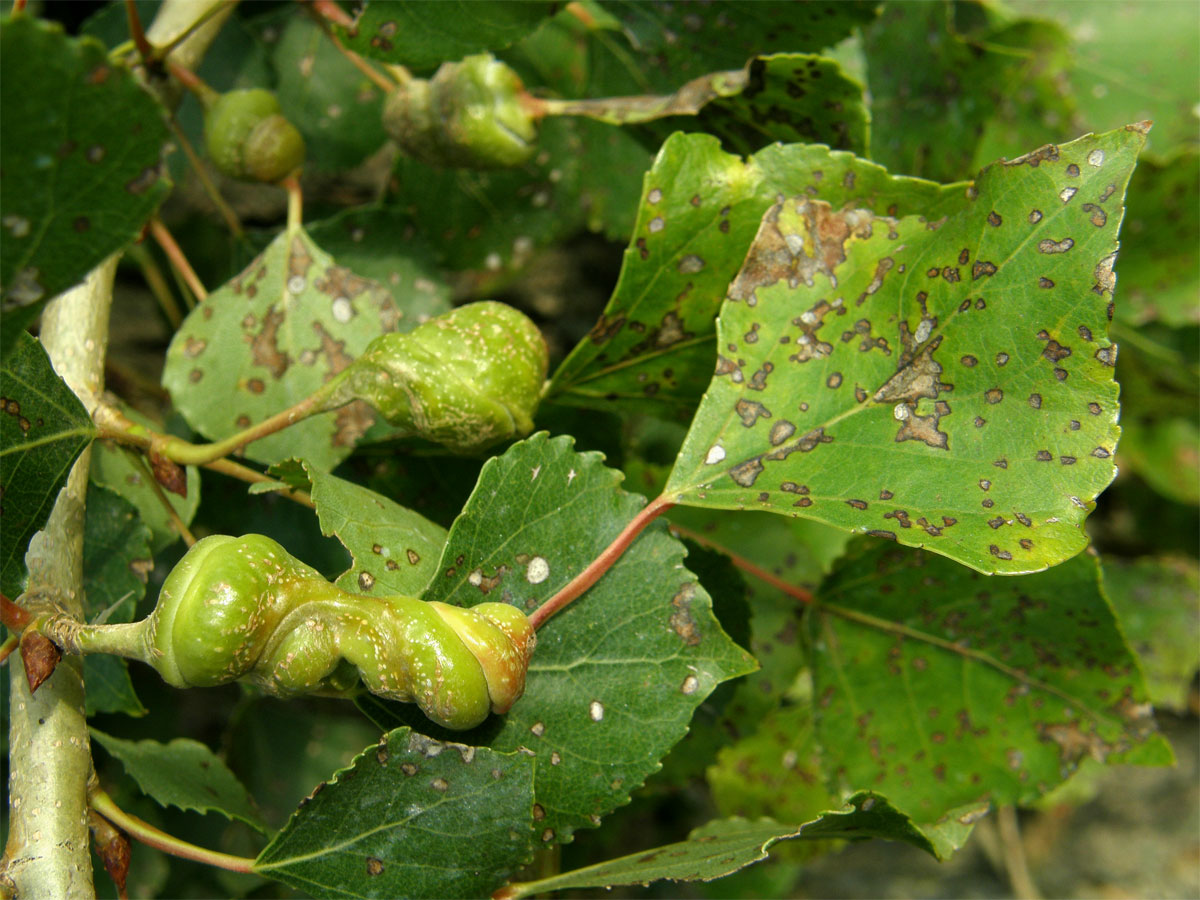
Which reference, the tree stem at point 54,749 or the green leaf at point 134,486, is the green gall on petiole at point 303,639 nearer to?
the tree stem at point 54,749

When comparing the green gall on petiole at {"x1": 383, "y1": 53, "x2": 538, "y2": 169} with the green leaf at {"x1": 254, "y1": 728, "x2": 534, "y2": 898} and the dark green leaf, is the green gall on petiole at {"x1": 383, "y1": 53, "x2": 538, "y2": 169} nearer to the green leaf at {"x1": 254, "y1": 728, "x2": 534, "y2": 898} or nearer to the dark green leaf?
the dark green leaf

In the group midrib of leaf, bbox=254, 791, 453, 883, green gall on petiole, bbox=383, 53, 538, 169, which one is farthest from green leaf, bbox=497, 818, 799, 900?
green gall on petiole, bbox=383, 53, 538, 169

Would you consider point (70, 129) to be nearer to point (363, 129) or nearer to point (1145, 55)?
point (363, 129)

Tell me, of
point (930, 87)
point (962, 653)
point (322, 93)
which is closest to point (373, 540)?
point (962, 653)

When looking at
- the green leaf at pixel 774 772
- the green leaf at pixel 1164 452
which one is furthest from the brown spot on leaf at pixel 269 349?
the green leaf at pixel 1164 452

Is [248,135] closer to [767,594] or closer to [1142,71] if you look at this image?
[767,594]
